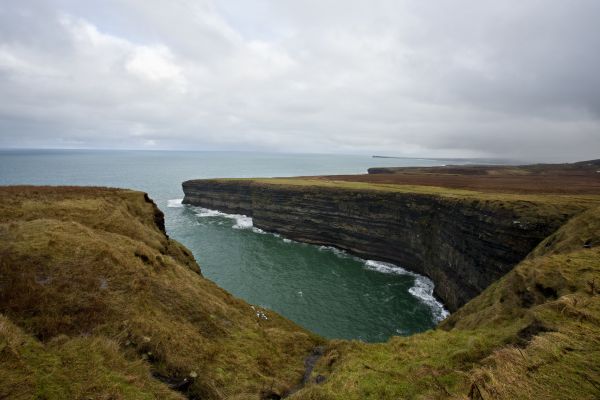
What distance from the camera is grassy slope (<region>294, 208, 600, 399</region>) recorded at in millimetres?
7656

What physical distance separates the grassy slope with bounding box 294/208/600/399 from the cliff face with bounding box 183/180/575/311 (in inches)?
734

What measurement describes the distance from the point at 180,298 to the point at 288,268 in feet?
114

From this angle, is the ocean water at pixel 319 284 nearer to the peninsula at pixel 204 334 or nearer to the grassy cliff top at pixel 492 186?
the peninsula at pixel 204 334

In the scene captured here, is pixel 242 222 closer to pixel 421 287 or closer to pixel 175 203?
pixel 175 203

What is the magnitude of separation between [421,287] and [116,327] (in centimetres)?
4298

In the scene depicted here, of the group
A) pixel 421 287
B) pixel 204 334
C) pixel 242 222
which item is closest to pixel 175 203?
pixel 242 222

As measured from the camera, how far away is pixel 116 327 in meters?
12.2

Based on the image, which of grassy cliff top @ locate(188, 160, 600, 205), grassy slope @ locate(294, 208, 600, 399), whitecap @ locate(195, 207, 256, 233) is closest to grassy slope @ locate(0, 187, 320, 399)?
grassy slope @ locate(294, 208, 600, 399)

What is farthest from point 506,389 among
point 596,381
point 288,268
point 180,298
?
point 288,268

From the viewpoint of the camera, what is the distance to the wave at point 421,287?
1518 inches

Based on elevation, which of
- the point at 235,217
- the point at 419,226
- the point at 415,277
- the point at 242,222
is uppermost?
the point at 419,226

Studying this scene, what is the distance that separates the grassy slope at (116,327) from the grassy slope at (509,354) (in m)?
3.80

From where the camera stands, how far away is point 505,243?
3416cm

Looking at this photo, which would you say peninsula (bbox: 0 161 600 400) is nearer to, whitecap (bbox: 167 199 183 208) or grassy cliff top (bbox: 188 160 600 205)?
grassy cliff top (bbox: 188 160 600 205)
